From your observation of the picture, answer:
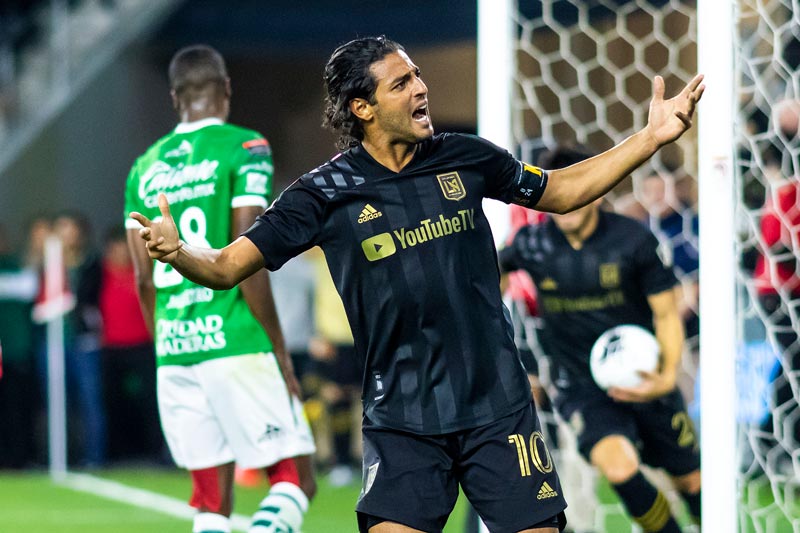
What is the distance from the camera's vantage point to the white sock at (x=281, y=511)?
5121 millimetres

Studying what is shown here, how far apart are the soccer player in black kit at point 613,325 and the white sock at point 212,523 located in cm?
160

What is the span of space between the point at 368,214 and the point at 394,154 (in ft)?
0.69

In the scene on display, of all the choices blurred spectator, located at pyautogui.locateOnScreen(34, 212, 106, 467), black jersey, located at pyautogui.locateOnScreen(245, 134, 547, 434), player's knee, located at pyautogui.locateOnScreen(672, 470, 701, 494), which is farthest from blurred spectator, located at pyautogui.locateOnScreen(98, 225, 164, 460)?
black jersey, located at pyautogui.locateOnScreen(245, 134, 547, 434)

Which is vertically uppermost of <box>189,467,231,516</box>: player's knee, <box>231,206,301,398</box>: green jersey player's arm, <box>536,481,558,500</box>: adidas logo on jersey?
<box>231,206,301,398</box>: green jersey player's arm

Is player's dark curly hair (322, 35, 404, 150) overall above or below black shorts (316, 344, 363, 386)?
above

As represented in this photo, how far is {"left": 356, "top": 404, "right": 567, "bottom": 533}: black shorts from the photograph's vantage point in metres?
3.80

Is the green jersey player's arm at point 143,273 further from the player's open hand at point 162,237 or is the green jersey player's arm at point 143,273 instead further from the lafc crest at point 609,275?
the lafc crest at point 609,275

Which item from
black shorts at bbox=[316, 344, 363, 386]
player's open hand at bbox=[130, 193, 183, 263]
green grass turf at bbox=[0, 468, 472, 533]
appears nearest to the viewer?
player's open hand at bbox=[130, 193, 183, 263]

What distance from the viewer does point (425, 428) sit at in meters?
3.83

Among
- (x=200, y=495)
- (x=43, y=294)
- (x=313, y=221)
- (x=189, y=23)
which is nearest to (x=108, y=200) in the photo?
(x=189, y=23)

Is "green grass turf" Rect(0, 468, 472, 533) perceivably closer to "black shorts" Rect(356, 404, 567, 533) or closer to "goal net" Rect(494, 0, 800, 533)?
"goal net" Rect(494, 0, 800, 533)

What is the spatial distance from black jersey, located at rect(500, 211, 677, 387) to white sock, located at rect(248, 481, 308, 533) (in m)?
1.48

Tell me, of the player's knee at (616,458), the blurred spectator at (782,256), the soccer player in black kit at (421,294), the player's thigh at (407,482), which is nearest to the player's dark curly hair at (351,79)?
the soccer player in black kit at (421,294)

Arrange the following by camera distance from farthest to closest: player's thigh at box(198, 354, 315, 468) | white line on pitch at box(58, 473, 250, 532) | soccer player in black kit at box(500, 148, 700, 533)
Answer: white line on pitch at box(58, 473, 250, 532) → soccer player in black kit at box(500, 148, 700, 533) → player's thigh at box(198, 354, 315, 468)
